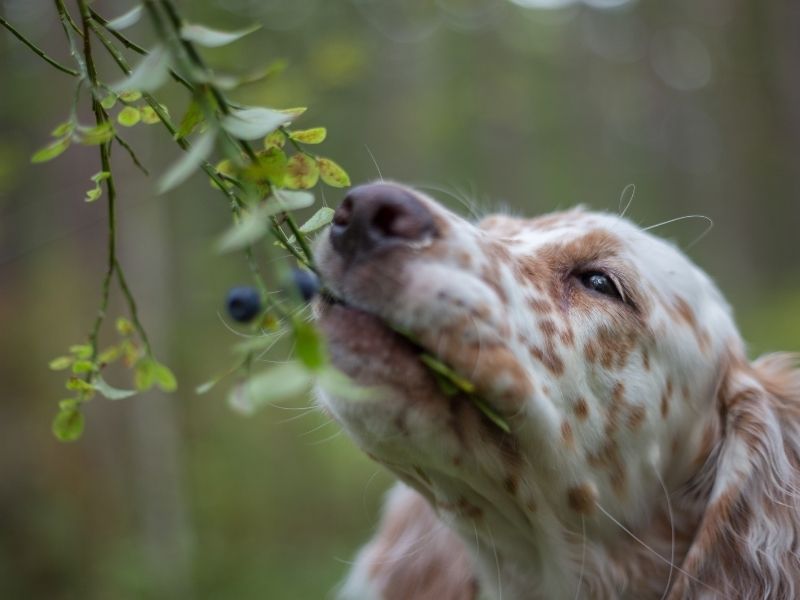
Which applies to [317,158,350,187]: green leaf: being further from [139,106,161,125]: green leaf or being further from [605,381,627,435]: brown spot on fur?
[605,381,627,435]: brown spot on fur

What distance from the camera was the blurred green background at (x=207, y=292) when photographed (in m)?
5.89

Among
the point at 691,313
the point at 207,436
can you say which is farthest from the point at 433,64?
the point at 691,313

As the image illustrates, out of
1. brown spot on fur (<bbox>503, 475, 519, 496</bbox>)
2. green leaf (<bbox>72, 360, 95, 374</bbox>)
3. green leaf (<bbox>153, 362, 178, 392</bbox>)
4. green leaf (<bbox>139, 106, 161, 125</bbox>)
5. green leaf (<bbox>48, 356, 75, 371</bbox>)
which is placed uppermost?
green leaf (<bbox>139, 106, 161, 125</bbox>)

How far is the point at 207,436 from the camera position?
9188 millimetres

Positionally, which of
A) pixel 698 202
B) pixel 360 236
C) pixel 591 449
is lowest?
pixel 698 202

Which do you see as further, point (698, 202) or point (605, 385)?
point (698, 202)

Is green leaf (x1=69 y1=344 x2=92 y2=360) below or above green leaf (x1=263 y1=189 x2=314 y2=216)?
above

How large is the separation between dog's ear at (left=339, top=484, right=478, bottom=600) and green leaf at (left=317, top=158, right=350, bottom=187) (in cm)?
169

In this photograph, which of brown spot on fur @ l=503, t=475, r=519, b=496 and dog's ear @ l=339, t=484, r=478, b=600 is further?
dog's ear @ l=339, t=484, r=478, b=600

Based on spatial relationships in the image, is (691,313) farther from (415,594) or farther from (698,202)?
(698,202)

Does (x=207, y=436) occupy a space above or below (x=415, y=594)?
below

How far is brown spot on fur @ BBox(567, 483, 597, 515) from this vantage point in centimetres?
229

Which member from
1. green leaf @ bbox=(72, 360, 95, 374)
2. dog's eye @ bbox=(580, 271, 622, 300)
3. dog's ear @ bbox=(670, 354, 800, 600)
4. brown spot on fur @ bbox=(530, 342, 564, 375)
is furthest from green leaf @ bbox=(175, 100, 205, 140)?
dog's ear @ bbox=(670, 354, 800, 600)

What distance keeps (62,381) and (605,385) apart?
17.4ft
